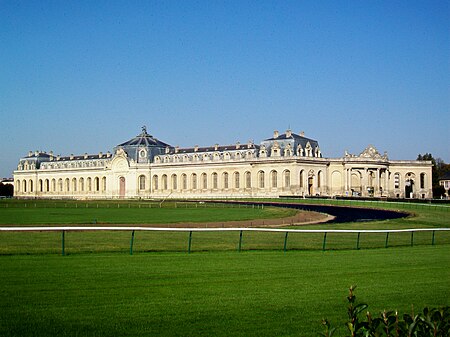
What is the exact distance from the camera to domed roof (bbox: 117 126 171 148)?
141750 mm

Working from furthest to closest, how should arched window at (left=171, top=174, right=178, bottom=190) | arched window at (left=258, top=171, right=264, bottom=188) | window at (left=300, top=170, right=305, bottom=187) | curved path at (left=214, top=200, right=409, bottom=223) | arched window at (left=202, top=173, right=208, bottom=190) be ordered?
arched window at (left=171, top=174, right=178, bottom=190), arched window at (left=202, top=173, right=208, bottom=190), arched window at (left=258, top=171, right=264, bottom=188), window at (left=300, top=170, right=305, bottom=187), curved path at (left=214, top=200, right=409, bottom=223)

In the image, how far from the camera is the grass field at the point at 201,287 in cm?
1218

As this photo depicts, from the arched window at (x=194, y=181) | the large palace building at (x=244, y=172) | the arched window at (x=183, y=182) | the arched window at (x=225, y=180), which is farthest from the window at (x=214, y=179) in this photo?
the arched window at (x=183, y=182)

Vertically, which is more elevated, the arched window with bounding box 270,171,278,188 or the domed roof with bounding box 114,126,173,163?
the domed roof with bounding box 114,126,173,163

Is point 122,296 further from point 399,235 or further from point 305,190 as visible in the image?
point 305,190

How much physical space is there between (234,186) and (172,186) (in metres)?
15.7

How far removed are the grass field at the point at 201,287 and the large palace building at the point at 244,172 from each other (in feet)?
302

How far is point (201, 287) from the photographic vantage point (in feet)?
52.4

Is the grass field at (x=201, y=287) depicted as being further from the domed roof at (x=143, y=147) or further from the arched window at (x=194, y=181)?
the domed roof at (x=143, y=147)

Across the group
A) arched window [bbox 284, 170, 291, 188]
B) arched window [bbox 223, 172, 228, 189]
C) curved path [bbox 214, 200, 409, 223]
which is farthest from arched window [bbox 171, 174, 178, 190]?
curved path [bbox 214, 200, 409, 223]

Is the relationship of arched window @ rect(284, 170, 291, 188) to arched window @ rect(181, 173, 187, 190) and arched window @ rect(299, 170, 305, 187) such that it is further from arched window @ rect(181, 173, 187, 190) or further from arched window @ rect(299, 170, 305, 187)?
arched window @ rect(181, 173, 187, 190)

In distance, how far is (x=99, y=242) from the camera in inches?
1131

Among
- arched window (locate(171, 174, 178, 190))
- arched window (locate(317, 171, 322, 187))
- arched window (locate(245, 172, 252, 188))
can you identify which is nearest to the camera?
arched window (locate(317, 171, 322, 187))

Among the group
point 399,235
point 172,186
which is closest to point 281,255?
point 399,235
